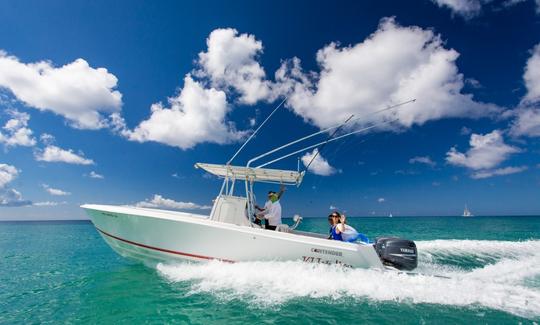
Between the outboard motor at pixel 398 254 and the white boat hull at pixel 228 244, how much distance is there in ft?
1.45

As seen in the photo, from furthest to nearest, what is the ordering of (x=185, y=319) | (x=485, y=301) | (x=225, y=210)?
(x=225, y=210), (x=485, y=301), (x=185, y=319)

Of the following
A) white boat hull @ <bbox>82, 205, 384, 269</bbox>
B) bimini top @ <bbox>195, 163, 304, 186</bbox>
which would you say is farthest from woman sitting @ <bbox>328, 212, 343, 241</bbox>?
bimini top @ <bbox>195, 163, 304, 186</bbox>

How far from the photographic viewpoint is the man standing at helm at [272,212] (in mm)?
8336

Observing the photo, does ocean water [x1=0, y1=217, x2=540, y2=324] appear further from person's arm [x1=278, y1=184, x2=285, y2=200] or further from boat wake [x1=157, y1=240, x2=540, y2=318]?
person's arm [x1=278, y1=184, x2=285, y2=200]

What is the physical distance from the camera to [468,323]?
4.74m

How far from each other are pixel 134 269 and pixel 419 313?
26.8ft

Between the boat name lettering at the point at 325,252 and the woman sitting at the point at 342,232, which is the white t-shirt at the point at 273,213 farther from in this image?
the boat name lettering at the point at 325,252

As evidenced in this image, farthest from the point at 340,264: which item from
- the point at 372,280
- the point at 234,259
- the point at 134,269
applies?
the point at 134,269

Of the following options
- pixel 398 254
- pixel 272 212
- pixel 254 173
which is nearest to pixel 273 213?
pixel 272 212

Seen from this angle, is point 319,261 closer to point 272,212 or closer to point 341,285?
point 341,285

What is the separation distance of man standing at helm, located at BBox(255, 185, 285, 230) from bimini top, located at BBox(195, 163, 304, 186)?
49cm

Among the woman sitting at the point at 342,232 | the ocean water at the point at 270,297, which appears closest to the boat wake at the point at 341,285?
the ocean water at the point at 270,297

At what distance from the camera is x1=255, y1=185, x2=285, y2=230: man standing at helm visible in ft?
27.3

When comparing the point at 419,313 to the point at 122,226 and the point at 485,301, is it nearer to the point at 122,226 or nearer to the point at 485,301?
the point at 485,301
